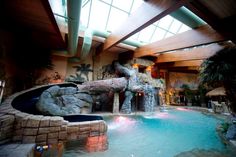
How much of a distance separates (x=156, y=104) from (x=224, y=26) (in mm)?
9076

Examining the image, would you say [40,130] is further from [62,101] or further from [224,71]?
[224,71]

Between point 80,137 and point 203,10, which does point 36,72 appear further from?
point 203,10

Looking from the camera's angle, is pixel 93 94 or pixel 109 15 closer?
pixel 109 15

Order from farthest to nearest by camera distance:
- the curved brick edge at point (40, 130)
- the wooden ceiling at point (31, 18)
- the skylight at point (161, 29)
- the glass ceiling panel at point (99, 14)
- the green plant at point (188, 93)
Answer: the green plant at point (188, 93) < the skylight at point (161, 29) < the glass ceiling panel at point (99, 14) < the wooden ceiling at point (31, 18) < the curved brick edge at point (40, 130)

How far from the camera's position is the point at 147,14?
3.50 meters

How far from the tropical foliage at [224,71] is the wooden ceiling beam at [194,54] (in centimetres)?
158

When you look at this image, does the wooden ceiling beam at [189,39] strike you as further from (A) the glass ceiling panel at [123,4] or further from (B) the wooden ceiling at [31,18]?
(B) the wooden ceiling at [31,18]

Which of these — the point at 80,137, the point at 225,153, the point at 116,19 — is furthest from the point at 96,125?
the point at 116,19

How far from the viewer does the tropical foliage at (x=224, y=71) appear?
12.0 ft

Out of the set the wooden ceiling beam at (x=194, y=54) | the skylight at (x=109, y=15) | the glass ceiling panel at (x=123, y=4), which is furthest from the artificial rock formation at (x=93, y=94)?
the glass ceiling panel at (x=123, y=4)

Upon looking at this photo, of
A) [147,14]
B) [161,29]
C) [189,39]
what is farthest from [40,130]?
[161,29]

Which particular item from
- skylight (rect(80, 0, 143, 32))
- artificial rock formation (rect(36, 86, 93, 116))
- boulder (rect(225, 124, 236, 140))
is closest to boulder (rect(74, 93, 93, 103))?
artificial rock formation (rect(36, 86, 93, 116))

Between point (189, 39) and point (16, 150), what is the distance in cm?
568

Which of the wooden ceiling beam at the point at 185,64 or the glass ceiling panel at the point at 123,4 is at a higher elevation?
the glass ceiling panel at the point at 123,4
